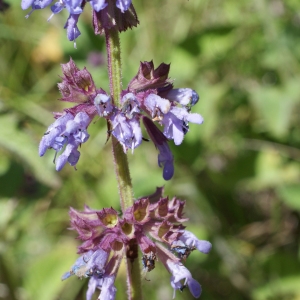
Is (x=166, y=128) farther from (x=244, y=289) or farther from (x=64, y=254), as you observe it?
(x=244, y=289)

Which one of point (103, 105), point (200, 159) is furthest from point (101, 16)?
point (200, 159)

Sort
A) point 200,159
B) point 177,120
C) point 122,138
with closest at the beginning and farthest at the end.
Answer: point 122,138 < point 177,120 < point 200,159

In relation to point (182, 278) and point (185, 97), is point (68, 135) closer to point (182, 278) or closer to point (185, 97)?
point (185, 97)


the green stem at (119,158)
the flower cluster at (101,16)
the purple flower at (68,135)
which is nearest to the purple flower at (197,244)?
the green stem at (119,158)

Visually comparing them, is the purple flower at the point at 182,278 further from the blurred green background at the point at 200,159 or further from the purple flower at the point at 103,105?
the blurred green background at the point at 200,159

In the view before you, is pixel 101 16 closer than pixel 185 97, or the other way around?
pixel 101 16

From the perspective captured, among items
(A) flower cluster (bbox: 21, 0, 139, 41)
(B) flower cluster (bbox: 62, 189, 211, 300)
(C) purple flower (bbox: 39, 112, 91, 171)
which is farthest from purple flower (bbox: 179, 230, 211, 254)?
(A) flower cluster (bbox: 21, 0, 139, 41)

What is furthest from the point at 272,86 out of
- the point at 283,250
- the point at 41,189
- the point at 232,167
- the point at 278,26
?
the point at 41,189
